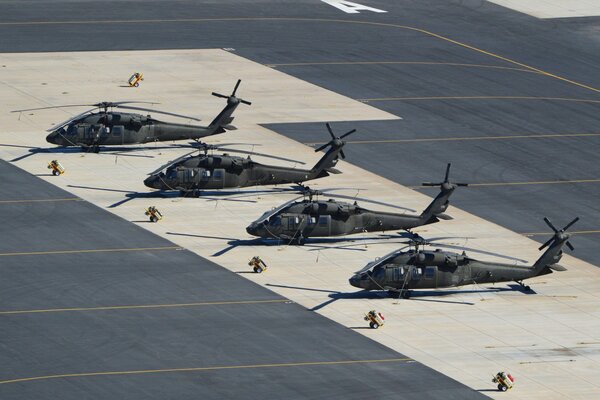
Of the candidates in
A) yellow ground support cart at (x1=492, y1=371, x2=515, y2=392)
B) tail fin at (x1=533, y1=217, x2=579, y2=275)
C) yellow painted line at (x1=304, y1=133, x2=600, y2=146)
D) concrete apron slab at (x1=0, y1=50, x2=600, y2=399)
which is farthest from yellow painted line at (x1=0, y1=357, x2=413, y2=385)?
yellow painted line at (x1=304, y1=133, x2=600, y2=146)

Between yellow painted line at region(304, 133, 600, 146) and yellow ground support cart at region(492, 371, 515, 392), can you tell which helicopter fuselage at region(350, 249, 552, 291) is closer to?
yellow ground support cart at region(492, 371, 515, 392)

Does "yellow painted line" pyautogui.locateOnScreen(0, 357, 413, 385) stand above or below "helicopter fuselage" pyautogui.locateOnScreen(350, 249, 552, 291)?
below

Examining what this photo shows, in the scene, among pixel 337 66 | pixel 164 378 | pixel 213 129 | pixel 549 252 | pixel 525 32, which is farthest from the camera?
pixel 525 32

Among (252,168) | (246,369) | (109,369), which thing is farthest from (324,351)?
(252,168)

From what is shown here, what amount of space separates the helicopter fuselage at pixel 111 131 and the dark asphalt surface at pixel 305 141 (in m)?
6.11

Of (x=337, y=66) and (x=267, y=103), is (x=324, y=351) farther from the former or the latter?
(x=337, y=66)

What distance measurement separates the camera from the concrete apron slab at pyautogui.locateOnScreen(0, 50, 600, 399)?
10306 centimetres

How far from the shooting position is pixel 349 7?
7707 inches

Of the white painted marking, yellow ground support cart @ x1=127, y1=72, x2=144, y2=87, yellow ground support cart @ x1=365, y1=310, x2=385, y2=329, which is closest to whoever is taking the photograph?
yellow ground support cart @ x1=365, y1=310, x2=385, y2=329

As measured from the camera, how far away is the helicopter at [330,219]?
119 m

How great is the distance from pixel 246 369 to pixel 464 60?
8501cm

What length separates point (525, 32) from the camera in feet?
626

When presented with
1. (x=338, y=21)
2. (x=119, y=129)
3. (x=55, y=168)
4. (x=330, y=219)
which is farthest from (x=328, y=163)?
(x=338, y=21)

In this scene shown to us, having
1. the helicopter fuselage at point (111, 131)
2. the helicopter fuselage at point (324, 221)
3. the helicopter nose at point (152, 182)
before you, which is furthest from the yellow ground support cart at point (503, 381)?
the helicopter fuselage at point (111, 131)
